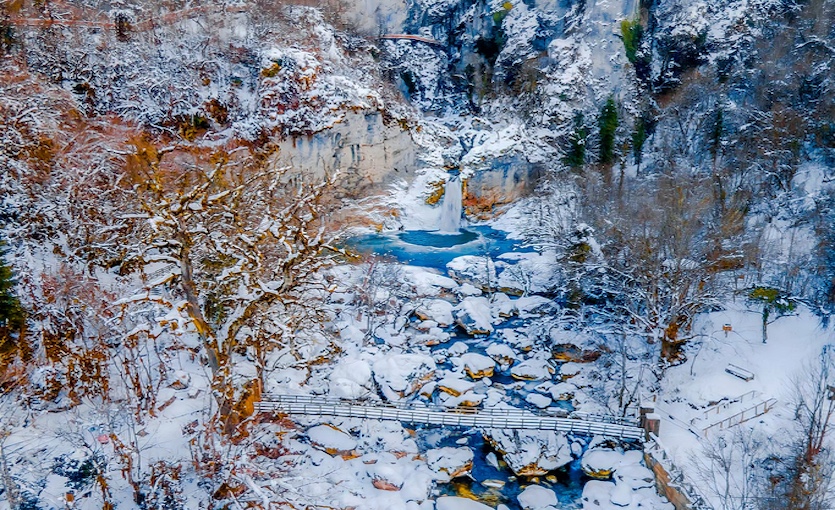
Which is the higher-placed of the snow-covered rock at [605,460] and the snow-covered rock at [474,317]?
the snow-covered rock at [474,317]

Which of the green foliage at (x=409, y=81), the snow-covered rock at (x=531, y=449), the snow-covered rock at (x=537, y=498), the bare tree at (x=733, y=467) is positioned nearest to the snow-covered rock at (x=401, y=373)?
the snow-covered rock at (x=531, y=449)

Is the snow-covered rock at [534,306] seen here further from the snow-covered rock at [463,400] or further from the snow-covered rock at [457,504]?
the snow-covered rock at [457,504]

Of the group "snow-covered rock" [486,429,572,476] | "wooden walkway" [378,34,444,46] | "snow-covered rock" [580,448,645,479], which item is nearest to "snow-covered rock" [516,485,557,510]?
"snow-covered rock" [486,429,572,476]

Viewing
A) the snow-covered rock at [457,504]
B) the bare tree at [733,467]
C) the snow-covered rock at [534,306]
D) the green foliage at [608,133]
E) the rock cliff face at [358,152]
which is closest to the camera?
the bare tree at [733,467]

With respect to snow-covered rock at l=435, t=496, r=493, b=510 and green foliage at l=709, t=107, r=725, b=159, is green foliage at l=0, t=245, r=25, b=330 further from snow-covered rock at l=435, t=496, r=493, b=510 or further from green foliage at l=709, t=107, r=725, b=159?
green foliage at l=709, t=107, r=725, b=159

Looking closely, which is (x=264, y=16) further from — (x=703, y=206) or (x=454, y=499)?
(x=454, y=499)

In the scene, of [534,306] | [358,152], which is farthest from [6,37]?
[534,306]

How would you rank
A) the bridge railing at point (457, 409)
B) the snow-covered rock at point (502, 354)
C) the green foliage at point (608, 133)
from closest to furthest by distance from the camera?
the bridge railing at point (457, 409) < the snow-covered rock at point (502, 354) < the green foliage at point (608, 133)
